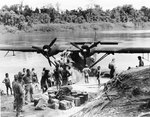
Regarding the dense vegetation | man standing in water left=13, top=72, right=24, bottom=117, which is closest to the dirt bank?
man standing in water left=13, top=72, right=24, bottom=117

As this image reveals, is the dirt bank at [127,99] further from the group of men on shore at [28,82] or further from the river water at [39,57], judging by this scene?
the river water at [39,57]

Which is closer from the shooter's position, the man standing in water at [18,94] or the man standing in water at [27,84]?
the man standing in water at [18,94]

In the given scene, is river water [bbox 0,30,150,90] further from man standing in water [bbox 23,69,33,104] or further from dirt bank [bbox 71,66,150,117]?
dirt bank [bbox 71,66,150,117]

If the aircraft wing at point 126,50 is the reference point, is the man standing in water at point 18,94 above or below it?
below

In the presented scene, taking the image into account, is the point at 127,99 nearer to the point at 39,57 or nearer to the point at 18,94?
the point at 18,94

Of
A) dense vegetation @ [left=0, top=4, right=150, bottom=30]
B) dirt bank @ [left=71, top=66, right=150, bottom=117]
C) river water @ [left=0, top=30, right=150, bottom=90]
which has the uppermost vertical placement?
dense vegetation @ [left=0, top=4, right=150, bottom=30]

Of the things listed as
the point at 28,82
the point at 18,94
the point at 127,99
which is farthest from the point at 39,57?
the point at 127,99

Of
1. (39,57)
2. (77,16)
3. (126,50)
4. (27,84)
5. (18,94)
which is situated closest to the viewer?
(18,94)

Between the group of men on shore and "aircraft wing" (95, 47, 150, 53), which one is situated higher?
"aircraft wing" (95, 47, 150, 53)

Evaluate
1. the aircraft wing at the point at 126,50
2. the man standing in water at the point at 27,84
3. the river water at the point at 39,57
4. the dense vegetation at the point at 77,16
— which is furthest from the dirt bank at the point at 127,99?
the dense vegetation at the point at 77,16

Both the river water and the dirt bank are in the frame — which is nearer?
the dirt bank

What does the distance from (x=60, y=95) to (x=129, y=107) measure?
8.44m

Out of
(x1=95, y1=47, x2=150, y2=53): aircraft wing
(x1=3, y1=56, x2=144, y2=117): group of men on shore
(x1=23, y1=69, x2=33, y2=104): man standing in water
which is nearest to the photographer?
(x1=3, y1=56, x2=144, y2=117): group of men on shore

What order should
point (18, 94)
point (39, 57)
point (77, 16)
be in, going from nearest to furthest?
point (18, 94), point (39, 57), point (77, 16)
